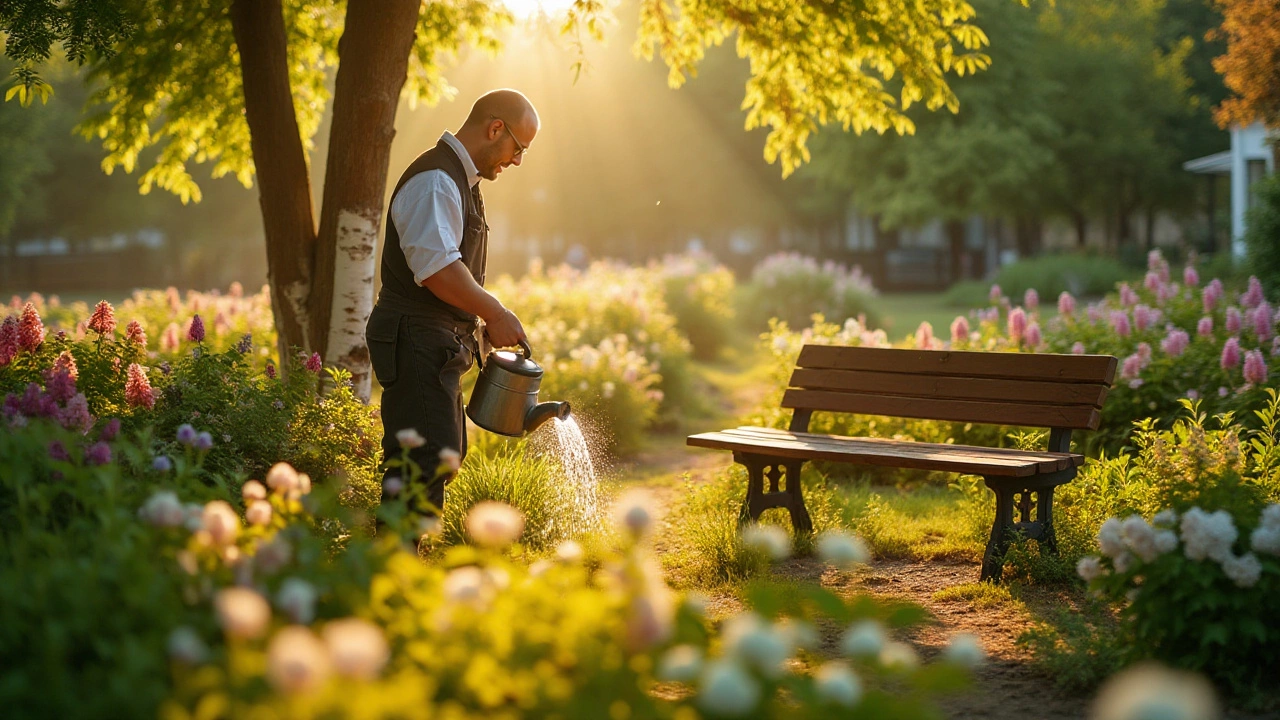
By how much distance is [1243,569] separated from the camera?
130 inches

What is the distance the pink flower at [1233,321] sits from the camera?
24.3 feet

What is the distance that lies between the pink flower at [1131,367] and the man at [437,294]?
14.0 ft

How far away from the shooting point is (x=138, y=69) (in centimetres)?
677

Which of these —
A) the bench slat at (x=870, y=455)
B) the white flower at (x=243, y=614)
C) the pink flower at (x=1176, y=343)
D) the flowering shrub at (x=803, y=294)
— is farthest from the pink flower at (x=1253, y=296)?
the flowering shrub at (x=803, y=294)

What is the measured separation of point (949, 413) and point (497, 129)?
272 cm

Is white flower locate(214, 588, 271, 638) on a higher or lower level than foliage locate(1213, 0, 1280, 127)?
lower

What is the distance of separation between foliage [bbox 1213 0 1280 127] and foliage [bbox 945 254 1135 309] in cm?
1135

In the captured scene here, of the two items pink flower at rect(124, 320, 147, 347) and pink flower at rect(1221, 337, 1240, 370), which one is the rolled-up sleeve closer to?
pink flower at rect(124, 320, 147, 347)

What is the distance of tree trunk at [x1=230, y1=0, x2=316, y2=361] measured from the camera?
6.20 metres

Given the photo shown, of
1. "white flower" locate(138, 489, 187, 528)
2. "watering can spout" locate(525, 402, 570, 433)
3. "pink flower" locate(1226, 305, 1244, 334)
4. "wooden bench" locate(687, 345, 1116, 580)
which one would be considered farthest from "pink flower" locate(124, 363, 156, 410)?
"pink flower" locate(1226, 305, 1244, 334)

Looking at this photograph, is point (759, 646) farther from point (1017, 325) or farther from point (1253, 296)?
point (1253, 296)

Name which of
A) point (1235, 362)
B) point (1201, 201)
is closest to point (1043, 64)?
point (1201, 201)

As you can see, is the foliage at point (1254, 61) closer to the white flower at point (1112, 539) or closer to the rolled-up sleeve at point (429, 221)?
the white flower at point (1112, 539)

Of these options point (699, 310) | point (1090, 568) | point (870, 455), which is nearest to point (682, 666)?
point (1090, 568)
